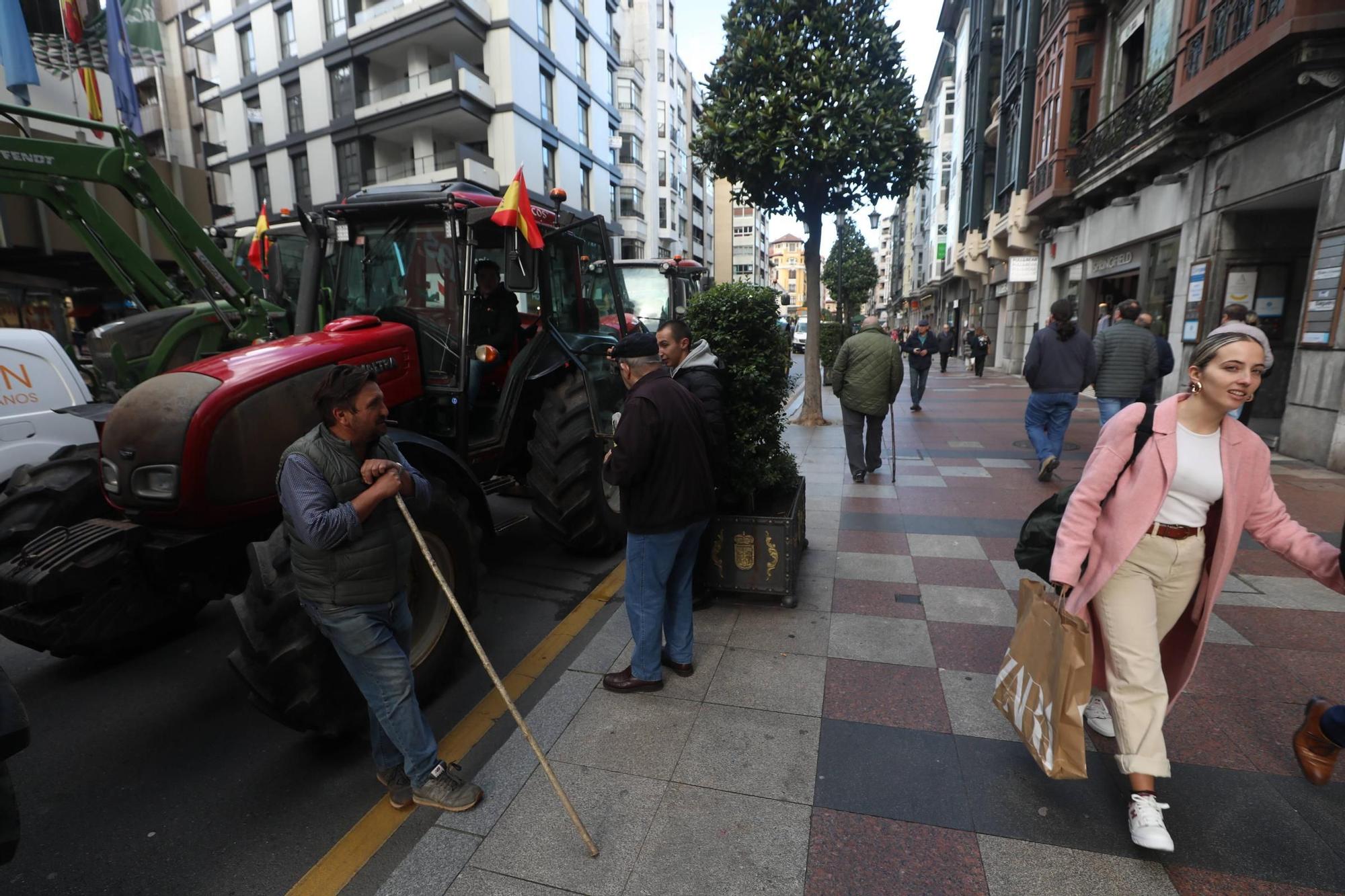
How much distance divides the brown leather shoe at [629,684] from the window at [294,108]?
92.8ft

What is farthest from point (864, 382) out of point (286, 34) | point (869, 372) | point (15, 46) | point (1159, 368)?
point (286, 34)

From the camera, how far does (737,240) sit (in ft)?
275

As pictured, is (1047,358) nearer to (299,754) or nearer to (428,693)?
(428,693)

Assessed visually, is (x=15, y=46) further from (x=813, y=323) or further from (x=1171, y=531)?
(x=1171, y=531)

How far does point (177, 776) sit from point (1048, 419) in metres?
8.04

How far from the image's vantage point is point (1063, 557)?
2.45m

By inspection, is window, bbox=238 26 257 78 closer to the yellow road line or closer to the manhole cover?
the manhole cover

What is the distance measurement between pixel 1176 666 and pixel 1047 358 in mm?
5371

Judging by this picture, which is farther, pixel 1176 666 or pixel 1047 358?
pixel 1047 358

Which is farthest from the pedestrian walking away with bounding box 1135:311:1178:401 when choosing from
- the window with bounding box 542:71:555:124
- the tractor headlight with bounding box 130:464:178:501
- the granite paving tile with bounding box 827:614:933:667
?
the window with bounding box 542:71:555:124

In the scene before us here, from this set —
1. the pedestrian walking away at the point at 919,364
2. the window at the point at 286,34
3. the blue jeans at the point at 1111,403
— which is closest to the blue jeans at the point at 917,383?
the pedestrian walking away at the point at 919,364

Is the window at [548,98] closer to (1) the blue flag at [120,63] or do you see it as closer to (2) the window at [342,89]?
(2) the window at [342,89]

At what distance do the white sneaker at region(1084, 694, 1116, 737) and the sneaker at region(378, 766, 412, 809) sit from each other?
2.94 m

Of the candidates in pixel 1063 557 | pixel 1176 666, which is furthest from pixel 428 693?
pixel 1176 666
